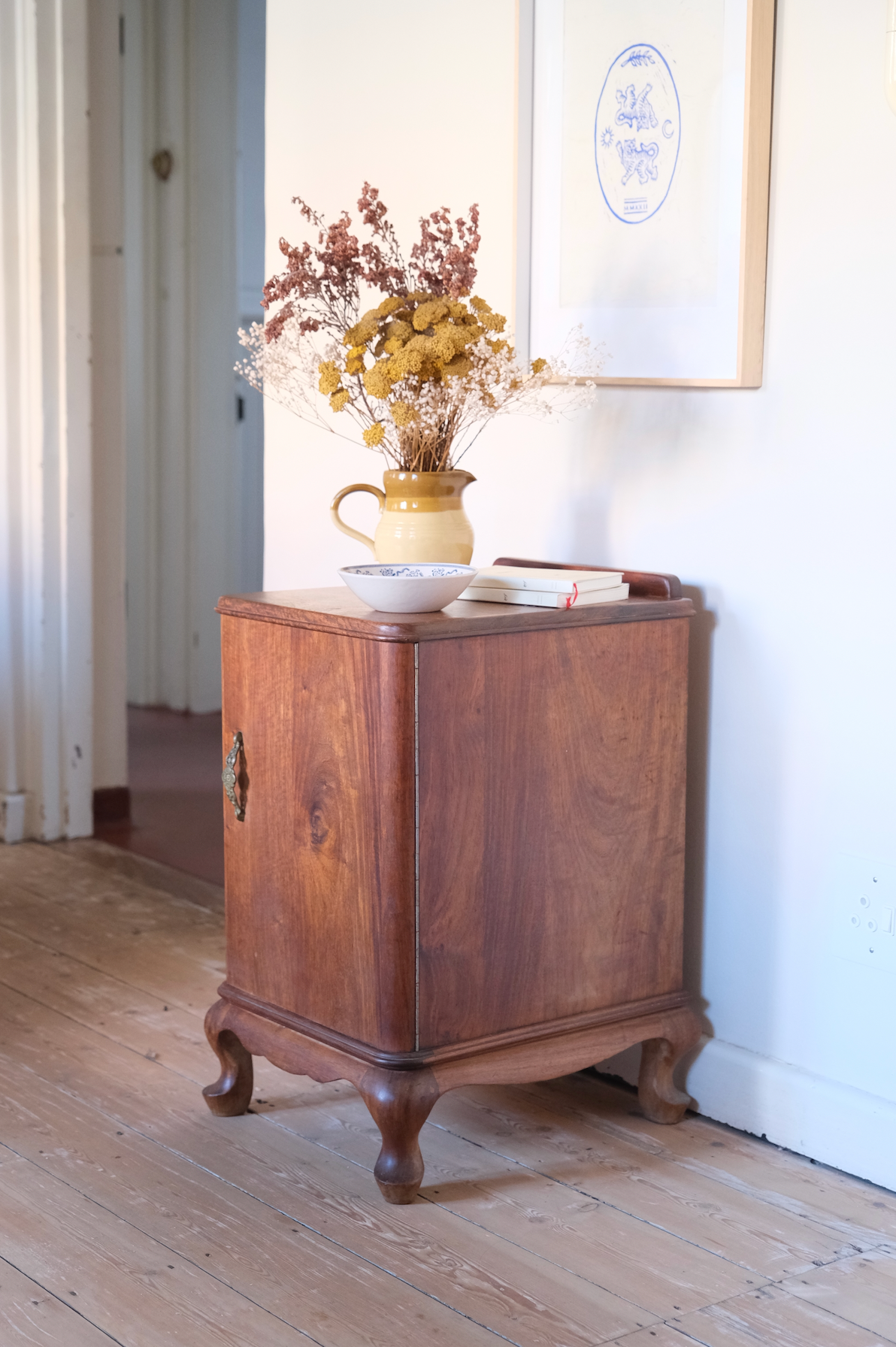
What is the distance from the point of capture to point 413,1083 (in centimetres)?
180

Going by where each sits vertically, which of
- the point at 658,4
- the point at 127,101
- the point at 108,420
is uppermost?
the point at 127,101

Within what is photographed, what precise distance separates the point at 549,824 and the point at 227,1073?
61 centimetres

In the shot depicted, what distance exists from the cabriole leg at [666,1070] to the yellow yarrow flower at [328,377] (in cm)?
99

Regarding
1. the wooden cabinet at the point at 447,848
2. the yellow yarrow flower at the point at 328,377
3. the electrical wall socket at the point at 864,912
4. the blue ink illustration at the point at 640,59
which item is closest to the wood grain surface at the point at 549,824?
the wooden cabinet at the point at 447,848

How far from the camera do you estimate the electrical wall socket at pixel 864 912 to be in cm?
191

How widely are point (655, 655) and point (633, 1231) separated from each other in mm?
732

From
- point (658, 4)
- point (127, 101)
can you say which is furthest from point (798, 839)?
point (127, 101)

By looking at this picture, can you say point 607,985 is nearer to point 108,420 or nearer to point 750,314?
point 750,314

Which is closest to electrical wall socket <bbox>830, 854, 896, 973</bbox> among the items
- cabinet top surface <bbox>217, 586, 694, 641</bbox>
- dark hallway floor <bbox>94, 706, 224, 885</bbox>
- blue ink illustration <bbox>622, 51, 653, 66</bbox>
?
cabinet top surface <bbox>217, 586, 694, 641</bbox>

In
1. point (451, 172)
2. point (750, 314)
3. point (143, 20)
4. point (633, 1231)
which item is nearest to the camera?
point (633, 1231)

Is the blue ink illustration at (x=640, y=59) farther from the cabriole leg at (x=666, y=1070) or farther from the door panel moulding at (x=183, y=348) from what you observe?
the door panel moulding at (x=183, y=348)

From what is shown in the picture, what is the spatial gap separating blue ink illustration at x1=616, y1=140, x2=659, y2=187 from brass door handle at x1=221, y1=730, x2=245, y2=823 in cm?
97

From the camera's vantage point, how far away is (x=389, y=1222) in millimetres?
1803

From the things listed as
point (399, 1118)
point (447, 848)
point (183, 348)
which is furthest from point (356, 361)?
point (183, 348)
